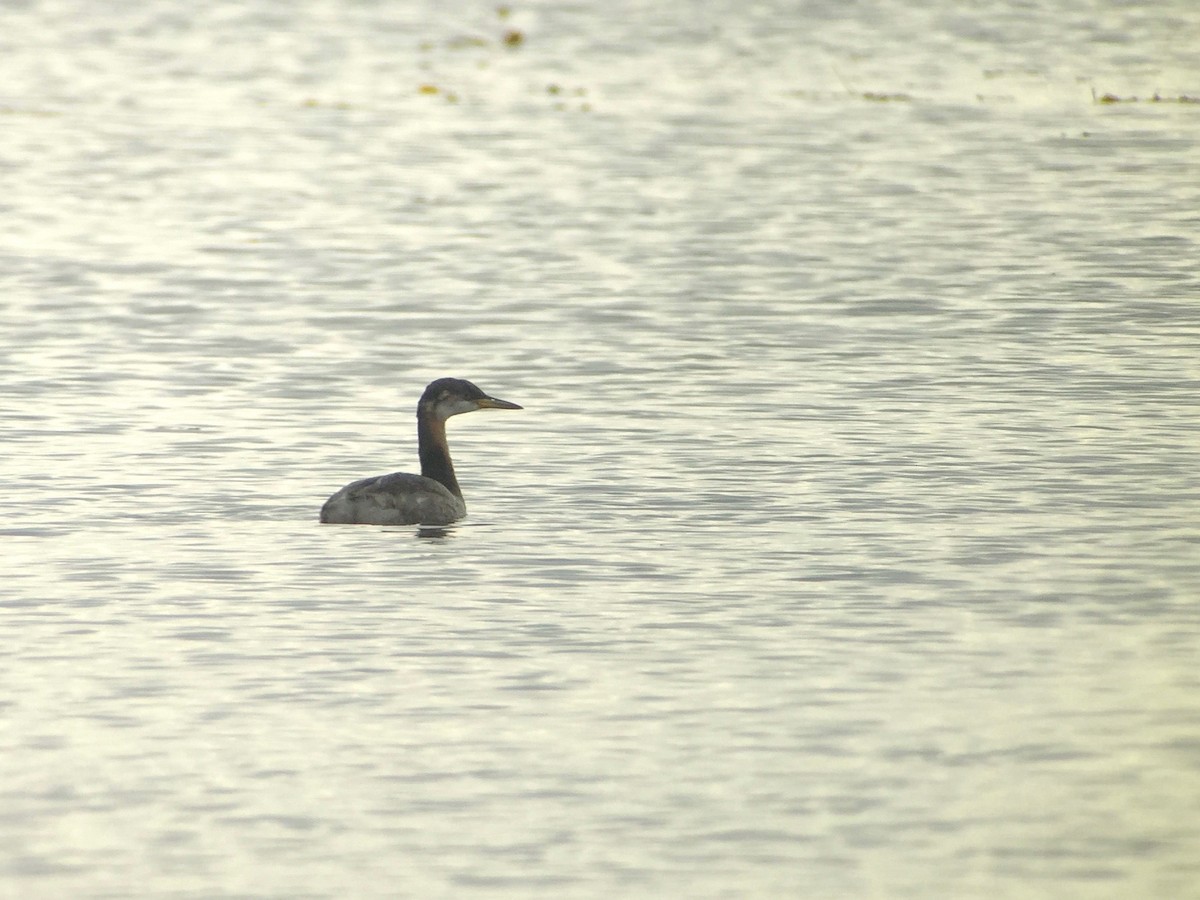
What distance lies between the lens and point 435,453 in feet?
52.8

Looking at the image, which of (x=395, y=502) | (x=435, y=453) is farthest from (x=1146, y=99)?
(x=395, y=502)

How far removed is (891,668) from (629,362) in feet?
33.5

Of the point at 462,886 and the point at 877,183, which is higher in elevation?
the point at 462,886

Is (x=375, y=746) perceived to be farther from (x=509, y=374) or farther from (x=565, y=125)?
(x=565, y=125)

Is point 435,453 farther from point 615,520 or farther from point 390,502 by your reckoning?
point 615,520

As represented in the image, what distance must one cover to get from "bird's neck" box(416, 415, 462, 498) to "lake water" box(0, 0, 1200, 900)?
457 millimetres

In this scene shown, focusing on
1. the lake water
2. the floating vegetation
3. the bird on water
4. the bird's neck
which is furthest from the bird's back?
the floating vegetation

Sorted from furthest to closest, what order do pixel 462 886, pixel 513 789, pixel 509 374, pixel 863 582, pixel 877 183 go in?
pixel 877 183 < pixel 509 374 < pixel 863 582 < pixel 513 789 < pixel 462 886

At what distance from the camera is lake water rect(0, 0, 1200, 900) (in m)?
9.84

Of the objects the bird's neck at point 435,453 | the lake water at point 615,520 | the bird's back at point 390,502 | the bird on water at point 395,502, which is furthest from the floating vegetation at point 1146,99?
the bird's back at point 390,502

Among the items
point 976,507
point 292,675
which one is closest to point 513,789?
point 292,675

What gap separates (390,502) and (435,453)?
892 millimetres

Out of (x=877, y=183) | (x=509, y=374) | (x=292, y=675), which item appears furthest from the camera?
(x=877, y=183)

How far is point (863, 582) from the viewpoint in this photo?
538 inches
